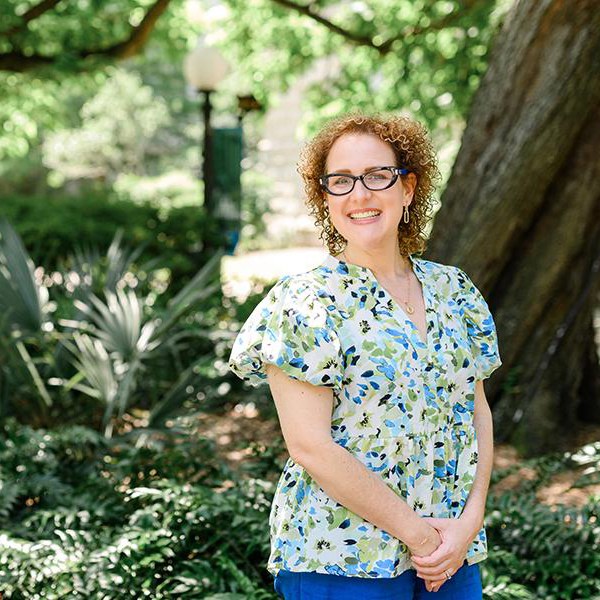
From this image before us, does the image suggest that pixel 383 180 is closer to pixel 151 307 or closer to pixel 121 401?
pixel 121 401

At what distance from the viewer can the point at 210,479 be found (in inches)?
176

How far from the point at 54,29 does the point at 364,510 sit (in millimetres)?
9037

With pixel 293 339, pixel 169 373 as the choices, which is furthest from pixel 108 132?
pixel 293 339

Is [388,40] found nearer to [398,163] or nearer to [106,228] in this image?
[106,228]

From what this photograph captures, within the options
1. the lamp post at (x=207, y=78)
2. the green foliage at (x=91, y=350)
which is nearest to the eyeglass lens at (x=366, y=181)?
the green foliage at (x=91, y=350)

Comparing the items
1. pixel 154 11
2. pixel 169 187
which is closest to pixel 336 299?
pixel 154 11

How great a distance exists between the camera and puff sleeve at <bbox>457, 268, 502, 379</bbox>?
94.0 inches

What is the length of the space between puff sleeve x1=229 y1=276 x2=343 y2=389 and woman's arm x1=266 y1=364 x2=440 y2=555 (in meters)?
0.04

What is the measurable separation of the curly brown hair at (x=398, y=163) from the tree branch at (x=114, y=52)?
7218 mm

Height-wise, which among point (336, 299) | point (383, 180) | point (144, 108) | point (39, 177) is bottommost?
point (39, 177)

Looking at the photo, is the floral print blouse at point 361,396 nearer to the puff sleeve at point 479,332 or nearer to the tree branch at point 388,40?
the puff sleeve at point 479,332

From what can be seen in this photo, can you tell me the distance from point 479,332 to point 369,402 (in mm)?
413

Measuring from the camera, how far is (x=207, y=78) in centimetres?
1055

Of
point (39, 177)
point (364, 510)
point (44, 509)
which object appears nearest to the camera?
point (364, 510)
